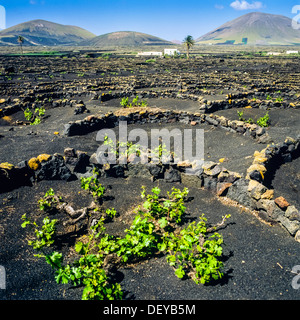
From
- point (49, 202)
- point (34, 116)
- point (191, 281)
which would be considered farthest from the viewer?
point (34, 116)

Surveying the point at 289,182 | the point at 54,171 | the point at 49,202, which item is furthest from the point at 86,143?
the point at 289,182

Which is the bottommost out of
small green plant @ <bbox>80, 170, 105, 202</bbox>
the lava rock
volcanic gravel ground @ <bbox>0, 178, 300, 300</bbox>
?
volcanic gravel ground @ <bbox>0, 178, 300, 300</bbox>

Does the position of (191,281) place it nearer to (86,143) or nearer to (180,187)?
(180,187)

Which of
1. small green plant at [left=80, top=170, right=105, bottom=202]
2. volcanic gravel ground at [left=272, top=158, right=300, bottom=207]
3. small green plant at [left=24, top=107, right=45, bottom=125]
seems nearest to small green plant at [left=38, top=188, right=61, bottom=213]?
small green plant at [left=80, top=170, right=105, bottom=202]

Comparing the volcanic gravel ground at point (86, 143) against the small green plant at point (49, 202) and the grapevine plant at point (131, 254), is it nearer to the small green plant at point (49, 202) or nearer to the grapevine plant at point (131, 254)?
the small green plant at point (49, 202)

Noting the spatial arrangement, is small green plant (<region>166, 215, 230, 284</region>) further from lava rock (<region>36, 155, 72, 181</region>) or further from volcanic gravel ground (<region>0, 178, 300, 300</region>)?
lava rock (<region>36, 155, 72, 181</region>)

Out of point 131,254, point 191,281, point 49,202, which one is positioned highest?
point 49,202

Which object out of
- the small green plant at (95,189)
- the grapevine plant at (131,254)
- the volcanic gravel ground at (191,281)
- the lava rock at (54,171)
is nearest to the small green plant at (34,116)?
the lava rock at (54,171)

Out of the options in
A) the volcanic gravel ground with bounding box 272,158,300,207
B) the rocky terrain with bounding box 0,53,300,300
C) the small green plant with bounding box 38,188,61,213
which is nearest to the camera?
the rocky terrain with bounding box 0,53,300,300

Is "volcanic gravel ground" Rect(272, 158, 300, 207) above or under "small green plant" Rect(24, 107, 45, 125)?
under

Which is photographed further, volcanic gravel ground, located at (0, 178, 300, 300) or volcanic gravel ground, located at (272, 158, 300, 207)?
volcanic gravel ground, located at (272, 158, 300, 207)

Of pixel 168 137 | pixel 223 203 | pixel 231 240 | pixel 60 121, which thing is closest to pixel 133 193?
pixel 223 203

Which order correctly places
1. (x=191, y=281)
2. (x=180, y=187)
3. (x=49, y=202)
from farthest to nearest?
1. (x=180, y=187)
2. (x=49, y=202)
3. (x=191, y=281)
